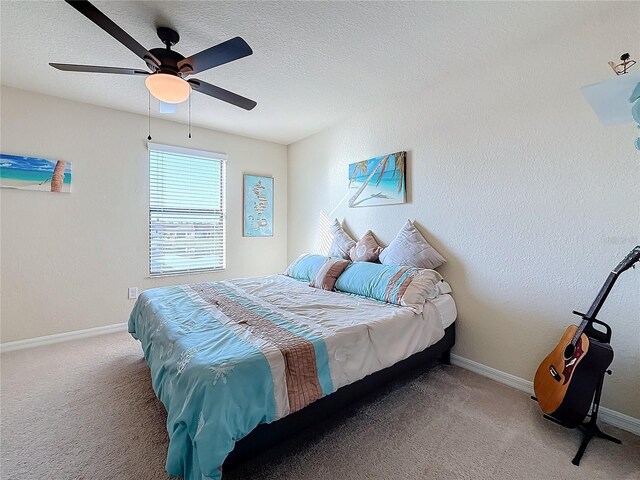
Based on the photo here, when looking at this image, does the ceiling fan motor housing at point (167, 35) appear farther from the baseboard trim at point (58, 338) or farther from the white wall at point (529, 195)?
the baseboard trim at point (58, 338)

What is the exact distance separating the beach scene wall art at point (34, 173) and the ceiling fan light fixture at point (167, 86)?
196cm

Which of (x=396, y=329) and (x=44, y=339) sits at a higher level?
(x=396, y=329)

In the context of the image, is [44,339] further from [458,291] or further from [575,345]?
[575,345]

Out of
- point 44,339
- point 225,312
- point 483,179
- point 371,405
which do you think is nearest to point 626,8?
point 483,179

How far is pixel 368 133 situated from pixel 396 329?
2.28 metres

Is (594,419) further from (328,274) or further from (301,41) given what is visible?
(301,41)

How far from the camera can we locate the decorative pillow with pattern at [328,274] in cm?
290

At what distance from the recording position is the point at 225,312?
2068mm

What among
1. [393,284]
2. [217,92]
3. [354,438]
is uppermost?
[217,92]

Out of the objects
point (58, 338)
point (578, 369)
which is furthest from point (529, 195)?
point (58, 338)

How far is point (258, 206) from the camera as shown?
446 centimetres

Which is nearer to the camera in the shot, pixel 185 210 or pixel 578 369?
pixel 578 369

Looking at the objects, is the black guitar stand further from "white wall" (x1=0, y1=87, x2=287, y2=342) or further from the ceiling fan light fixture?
"white wall" (x1=0, y1=87, x2=287, y2=342)

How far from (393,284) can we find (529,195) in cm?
120
